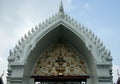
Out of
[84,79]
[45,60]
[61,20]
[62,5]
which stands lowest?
[84,79]

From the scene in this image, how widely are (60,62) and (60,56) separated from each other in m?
0.32

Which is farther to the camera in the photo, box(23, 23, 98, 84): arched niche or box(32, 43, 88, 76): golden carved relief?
box(32, 43, 88, 76): golden carved relief

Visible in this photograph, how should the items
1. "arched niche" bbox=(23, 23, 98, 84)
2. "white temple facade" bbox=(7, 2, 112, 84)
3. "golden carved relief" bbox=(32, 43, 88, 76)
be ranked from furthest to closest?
"golden carved relief" bbox=(32, 43, 88, 76), "arched niche" bbox=(23, 23, 98, 84), "white temple facade" bbox=(7, 2, 112, 84)

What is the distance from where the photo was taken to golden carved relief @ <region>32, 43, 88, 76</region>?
40.1ft

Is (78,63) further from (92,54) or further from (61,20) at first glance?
(61,20)

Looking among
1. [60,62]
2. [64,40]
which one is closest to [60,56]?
[60,62]

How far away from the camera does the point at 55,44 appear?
42.5 feet

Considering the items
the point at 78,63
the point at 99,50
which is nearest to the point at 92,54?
the point at 99,50

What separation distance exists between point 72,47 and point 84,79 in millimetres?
1627

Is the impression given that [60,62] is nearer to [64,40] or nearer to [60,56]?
[60,56]

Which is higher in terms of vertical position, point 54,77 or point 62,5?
point 62,5

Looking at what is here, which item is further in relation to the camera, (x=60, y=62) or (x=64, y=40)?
(x=64, y=40)

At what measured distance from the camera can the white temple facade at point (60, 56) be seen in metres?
11.2

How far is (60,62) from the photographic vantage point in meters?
12.4
